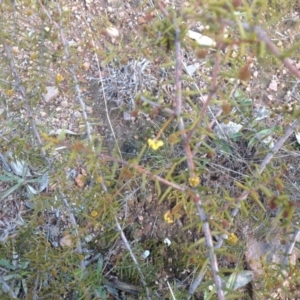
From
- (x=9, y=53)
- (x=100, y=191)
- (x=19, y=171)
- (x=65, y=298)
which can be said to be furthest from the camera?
(x=19, y=171)

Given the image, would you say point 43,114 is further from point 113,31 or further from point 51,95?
point 113,31

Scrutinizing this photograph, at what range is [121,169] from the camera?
1642mm

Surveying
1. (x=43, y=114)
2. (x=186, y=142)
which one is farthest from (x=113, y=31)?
(x=186, y=142)

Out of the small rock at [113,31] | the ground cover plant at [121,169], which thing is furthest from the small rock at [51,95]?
the small rock at [113,31]

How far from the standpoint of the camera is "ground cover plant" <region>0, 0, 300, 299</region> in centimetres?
175

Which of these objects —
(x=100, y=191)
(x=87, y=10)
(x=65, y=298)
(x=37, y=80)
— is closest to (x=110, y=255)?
(x=65, y=298)

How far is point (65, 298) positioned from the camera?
87.9 inches

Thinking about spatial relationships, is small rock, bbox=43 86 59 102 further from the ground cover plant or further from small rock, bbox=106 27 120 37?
small rock, bbox=106 27 120 37

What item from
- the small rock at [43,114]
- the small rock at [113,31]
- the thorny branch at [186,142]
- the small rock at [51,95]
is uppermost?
the thorny branch at [186,142]

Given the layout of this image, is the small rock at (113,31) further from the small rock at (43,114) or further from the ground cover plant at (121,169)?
the small rock at (43,114)

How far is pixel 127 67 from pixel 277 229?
1324mm

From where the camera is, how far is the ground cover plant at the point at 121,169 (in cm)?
175

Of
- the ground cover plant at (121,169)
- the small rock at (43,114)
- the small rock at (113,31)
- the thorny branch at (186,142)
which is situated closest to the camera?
the thorny branch at (186,142)

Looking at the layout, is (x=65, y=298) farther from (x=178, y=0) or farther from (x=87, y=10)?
(x=178, y=0)
